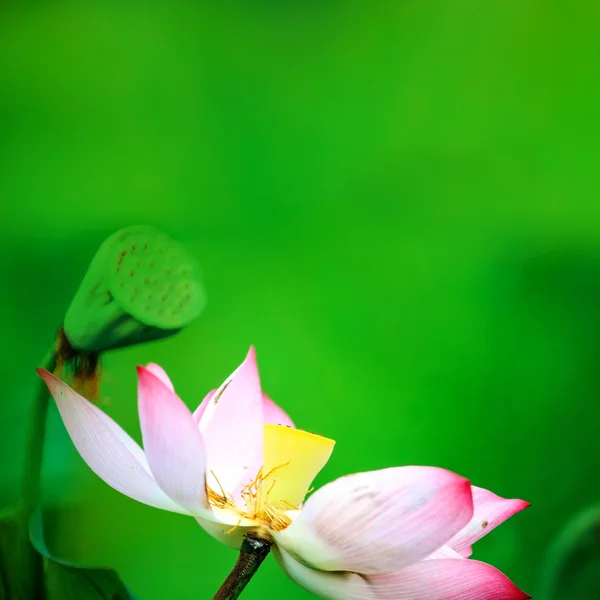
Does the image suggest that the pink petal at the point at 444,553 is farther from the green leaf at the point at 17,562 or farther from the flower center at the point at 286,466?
the green leaf at the point at 17,562

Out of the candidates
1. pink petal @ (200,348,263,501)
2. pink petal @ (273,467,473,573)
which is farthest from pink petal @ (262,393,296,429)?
pink petal @ (273,467,473,573)

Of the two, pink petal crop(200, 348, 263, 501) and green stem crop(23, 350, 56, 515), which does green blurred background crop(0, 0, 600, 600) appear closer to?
green stem crop(23, 350, 56, 515)

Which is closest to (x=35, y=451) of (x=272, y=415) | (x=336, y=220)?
(x=272, y=415)

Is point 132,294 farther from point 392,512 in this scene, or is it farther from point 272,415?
point 392,512

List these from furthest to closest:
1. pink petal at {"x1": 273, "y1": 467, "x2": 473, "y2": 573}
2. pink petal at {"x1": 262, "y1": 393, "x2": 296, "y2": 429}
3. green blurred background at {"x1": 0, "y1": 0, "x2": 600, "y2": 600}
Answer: green blurred background at {"x1": 0, "y1": 0, "x2": 600, "y2": 600} < pink petal at {"x1": 262, "y1": 393, "x2": 296, "y2": 429} < pink petal at {"x1": 273, "y1": 467, "x2": 473, "y2": 573}

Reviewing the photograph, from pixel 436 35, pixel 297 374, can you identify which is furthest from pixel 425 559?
pixel 436 35

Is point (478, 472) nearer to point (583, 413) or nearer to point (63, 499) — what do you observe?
point (583, 413)
